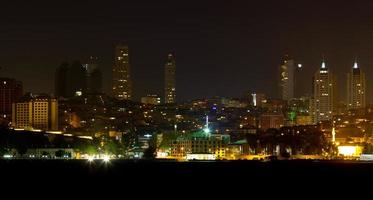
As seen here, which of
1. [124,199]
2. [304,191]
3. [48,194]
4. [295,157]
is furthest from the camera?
[295,157]

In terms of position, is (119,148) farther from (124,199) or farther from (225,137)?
(124,199)

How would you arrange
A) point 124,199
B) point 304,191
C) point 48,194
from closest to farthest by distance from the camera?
1. point 124,199
2. point 48,194
3. point 304,191

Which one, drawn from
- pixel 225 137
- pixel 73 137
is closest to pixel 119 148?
pixel 73 137

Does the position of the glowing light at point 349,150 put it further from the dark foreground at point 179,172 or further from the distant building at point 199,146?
the dark foreground at point 179,172

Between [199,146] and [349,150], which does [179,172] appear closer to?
[199,146]

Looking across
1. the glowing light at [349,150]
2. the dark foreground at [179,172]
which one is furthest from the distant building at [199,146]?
the dark foreground at [179,172]

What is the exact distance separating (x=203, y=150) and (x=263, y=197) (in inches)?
5157

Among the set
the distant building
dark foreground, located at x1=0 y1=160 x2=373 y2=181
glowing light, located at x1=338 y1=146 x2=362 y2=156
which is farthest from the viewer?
glowing light, located at x1=338 y1=146 x2=362 y2=156

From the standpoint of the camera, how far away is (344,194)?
61.0 meters

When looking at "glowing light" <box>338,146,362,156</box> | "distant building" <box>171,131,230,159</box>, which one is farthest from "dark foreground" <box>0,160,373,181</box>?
"glowing light" <box>338,146,362,156</box>

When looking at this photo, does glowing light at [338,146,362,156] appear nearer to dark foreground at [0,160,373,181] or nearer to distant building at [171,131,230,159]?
distant building at [171,131,230,159]

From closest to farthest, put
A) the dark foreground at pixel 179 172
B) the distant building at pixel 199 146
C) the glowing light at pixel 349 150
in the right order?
the dark foreground at pixel 179 172, the distant building at pixel 199 146, the glowing light at pixel 349 150

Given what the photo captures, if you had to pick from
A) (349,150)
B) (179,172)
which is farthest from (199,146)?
(179,172)

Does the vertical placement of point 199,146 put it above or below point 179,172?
above
